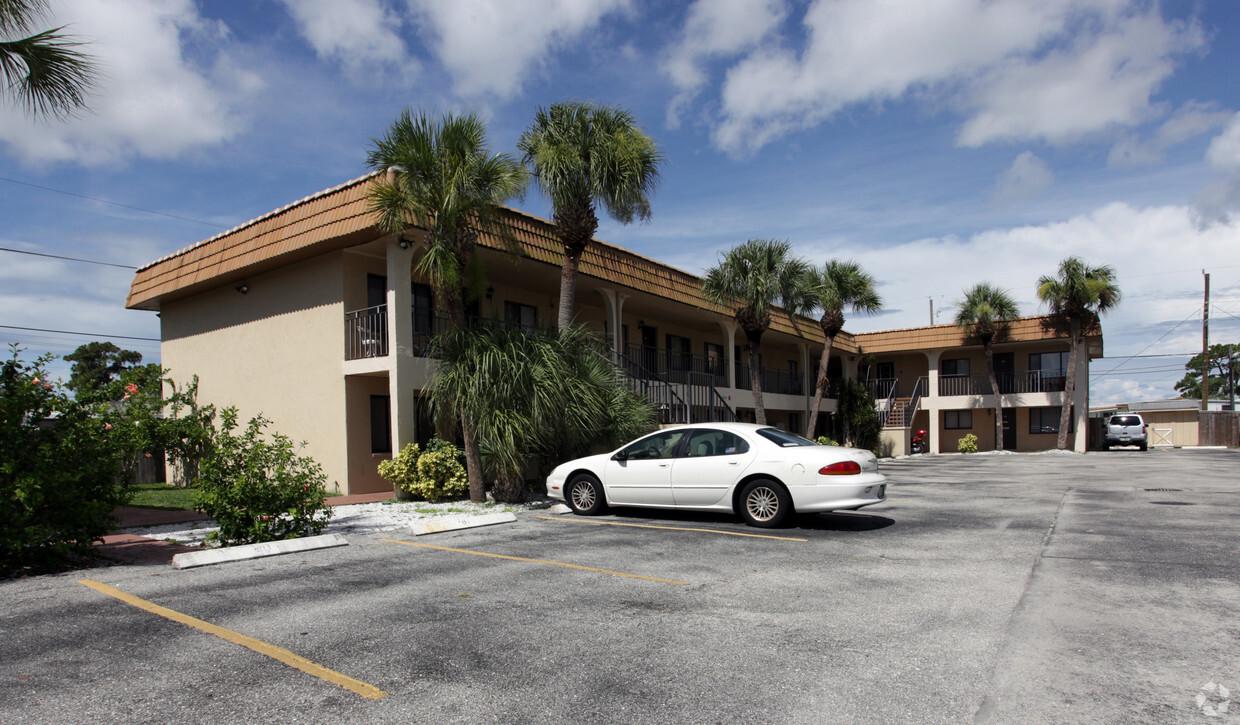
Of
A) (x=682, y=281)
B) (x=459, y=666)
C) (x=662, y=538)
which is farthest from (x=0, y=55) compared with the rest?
(x=682, y=281)

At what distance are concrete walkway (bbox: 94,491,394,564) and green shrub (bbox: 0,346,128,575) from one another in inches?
17.3

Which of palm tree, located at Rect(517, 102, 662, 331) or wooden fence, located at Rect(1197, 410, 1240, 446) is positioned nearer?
palm tree, located at Rect(517, 102, 662, 331)

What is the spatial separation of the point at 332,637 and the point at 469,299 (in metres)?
8.90

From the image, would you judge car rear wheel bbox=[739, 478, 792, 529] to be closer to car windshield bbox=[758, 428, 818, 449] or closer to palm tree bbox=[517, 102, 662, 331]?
car windshield bbox=[758, 428, 818, 449]

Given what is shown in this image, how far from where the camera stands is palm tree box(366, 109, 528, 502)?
1168cm

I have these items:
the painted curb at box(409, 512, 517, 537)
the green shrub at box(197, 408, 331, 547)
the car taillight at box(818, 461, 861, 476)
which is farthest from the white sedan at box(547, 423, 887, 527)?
the green shrub at box(197, 408, 331, 547)

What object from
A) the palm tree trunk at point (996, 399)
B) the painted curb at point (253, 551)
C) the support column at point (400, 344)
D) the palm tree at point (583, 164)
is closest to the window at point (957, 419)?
the palm tree trunk at point (996, 399)

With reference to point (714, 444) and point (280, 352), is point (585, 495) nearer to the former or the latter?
point (714, 444)

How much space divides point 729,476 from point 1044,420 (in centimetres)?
3227

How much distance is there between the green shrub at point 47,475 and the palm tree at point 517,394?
500 centimetres

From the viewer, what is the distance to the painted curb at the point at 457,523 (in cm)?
945

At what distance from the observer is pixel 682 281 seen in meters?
21.7

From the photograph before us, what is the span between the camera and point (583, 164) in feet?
45.6

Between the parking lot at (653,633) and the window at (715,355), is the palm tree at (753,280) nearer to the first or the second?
the window at (715,355)
